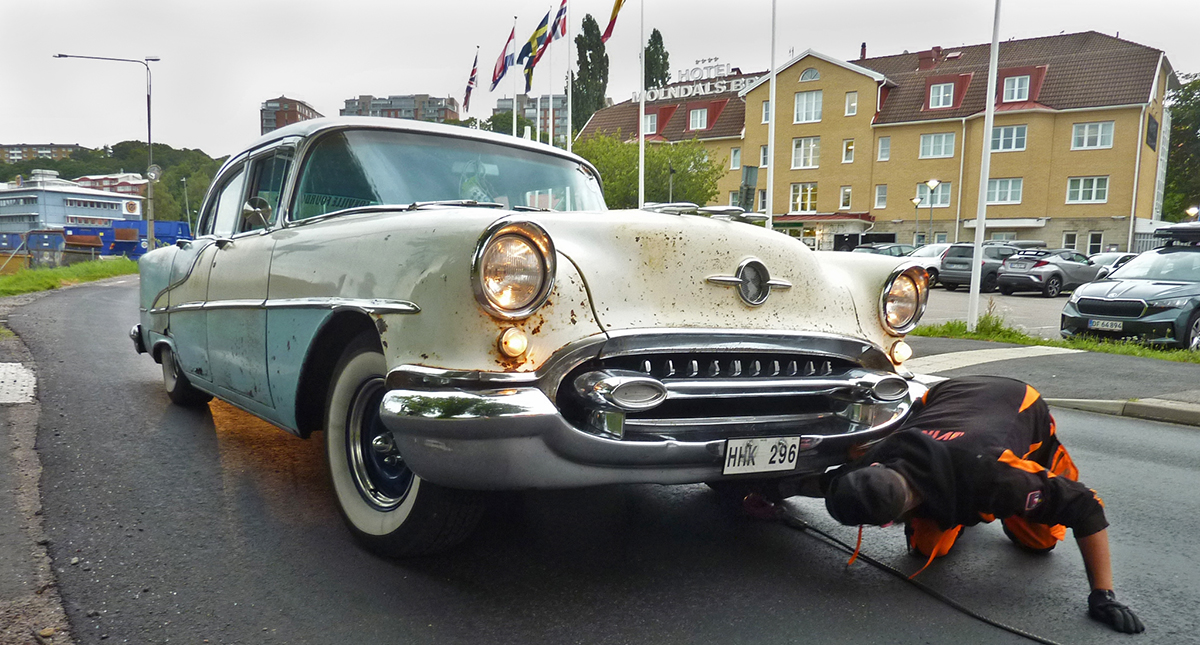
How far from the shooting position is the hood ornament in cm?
291

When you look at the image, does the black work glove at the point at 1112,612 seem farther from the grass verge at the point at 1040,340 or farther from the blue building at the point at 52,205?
the blue building at the point at 52,205

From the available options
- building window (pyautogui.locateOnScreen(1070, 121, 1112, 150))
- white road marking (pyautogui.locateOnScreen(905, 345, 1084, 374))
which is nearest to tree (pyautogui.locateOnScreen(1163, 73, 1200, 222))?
building window (pyautogui.locateOnScreen(1070, 121, 1112, 150))

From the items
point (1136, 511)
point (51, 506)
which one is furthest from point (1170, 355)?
point (51, 506)

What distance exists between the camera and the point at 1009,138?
131 feet

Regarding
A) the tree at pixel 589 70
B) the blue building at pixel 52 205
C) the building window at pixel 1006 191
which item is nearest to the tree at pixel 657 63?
the tree at pixel 589 70

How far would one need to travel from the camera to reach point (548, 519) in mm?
3508

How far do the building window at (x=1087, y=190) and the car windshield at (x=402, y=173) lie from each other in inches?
1625

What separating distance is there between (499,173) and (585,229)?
4.44 feet

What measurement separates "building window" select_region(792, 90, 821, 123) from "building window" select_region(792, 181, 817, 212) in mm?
3309

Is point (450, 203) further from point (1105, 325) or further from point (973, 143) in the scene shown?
point (973, 143)

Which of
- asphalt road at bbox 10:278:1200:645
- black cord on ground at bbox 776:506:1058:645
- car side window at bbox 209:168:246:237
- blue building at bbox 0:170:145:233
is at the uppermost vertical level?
blue building at bbox 0:170:145:233

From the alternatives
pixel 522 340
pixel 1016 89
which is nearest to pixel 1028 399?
pixel 522 340

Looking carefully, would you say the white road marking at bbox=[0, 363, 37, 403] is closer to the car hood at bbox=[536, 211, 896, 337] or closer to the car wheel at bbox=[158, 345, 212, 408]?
the car wheel at bbox=[158, 345, 212, 408]

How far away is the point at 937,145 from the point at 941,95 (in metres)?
2.52
